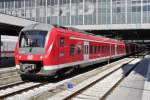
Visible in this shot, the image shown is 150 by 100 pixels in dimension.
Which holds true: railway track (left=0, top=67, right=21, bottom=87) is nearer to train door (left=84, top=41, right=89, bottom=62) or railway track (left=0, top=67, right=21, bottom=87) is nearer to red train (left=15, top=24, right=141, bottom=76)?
red train (left=15, top=24, right=141, bottom=76)

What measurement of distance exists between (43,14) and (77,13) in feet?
23.3

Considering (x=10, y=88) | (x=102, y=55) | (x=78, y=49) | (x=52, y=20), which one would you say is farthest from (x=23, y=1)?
(x=10, y=88)

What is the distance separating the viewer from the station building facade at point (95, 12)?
190ft

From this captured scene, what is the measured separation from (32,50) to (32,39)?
64 centimetres

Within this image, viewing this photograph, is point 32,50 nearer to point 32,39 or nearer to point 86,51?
point 32,39

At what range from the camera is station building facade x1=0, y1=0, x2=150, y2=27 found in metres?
Result: 58.1

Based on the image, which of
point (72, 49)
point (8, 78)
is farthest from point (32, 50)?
point (8, 78)

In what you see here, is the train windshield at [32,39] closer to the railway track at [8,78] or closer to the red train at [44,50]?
the red train at [44,50]

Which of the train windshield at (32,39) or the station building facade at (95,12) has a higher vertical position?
the station building facade at (95,12)

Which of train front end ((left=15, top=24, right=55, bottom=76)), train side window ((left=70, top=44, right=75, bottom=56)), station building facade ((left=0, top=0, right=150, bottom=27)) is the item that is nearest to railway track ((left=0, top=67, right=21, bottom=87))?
train front end ((left=15, top=24, right=55, bottom=76))

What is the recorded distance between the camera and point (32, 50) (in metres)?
15.2

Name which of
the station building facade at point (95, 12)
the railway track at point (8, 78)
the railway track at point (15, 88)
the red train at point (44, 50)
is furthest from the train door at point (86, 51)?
the station building facade at point (95, 12)

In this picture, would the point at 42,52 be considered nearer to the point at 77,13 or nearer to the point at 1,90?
the point at 1,90

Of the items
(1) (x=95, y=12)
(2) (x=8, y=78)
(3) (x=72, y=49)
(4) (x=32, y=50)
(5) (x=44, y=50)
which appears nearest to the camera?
(5) (x=44, y=50)
